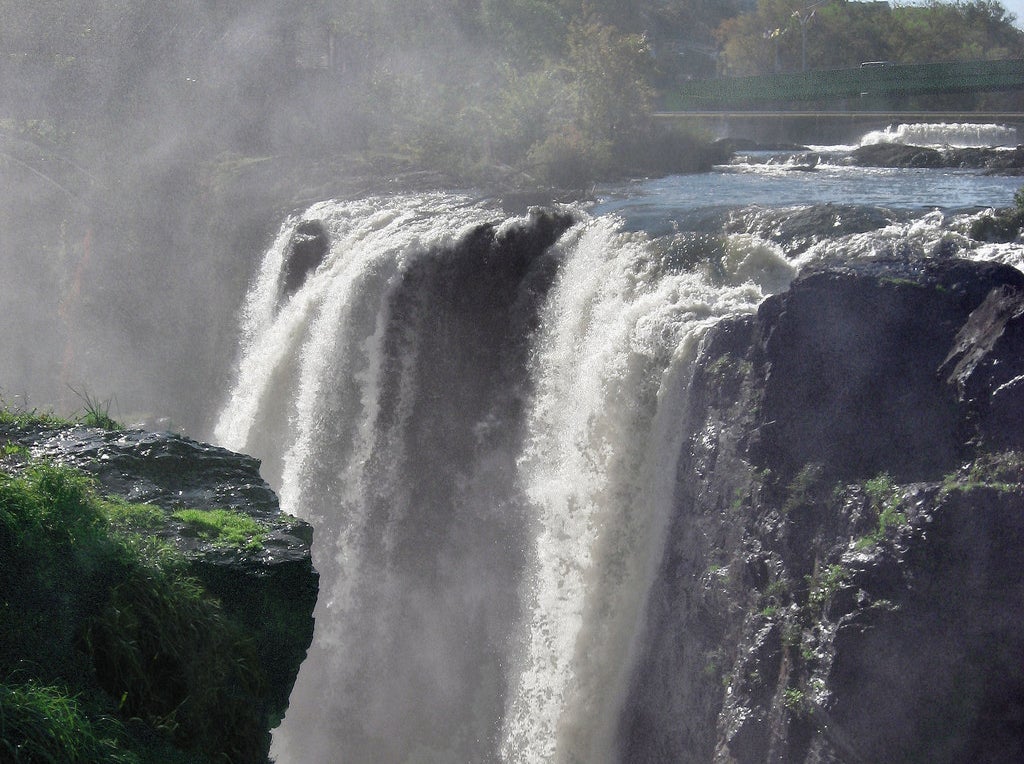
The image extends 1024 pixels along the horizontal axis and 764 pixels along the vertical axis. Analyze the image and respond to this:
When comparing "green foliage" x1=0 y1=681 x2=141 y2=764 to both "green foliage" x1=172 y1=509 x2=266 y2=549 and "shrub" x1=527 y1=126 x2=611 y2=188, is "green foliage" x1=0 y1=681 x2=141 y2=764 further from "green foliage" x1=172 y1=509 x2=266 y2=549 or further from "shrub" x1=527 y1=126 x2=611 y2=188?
"shrub" x1=527 y1=126 x2=611 y2=188

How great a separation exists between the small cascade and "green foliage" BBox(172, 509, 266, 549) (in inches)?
703

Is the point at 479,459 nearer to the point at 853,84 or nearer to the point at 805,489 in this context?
the point at 805,489

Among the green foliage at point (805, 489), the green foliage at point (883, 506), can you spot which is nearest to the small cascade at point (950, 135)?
the green foliage at point (805, 489)

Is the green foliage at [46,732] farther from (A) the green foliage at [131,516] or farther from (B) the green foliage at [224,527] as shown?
(B) the green foliage at [224,527]

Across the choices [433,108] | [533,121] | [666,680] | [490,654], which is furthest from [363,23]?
[666,680]

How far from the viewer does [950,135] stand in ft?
70.9

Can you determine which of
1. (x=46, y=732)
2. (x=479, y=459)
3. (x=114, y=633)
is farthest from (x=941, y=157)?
(x=46, y=732)

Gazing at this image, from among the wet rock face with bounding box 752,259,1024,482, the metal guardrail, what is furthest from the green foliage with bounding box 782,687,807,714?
the metal guardrail

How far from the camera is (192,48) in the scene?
95.0 ft

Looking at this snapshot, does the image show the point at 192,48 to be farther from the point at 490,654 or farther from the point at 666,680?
the point at 666,680

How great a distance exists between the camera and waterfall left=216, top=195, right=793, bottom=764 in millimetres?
8922

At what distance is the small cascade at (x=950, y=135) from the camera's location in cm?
2086

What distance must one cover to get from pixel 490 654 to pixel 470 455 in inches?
90.6

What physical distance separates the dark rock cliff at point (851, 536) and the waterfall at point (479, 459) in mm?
651
